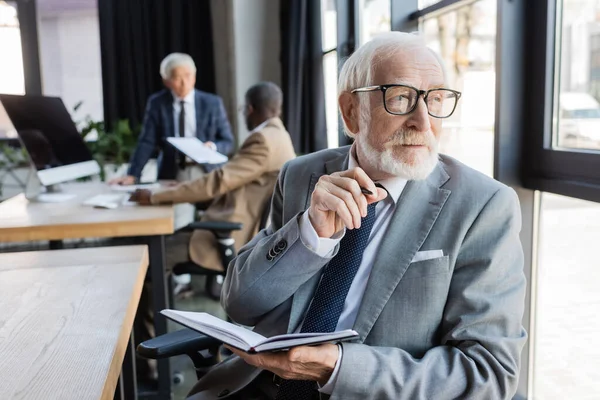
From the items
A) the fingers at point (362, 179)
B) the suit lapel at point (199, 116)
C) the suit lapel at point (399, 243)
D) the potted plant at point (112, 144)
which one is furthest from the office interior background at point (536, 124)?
the potted plant at point (112, 144)

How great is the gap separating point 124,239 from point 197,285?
0.90 meters

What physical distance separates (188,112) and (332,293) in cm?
306

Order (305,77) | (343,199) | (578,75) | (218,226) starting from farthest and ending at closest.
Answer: (305,77), (218,226), (578,75), (343,199)

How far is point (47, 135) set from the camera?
2.72 m

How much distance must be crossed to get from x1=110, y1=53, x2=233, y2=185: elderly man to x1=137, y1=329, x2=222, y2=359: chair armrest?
102 inches

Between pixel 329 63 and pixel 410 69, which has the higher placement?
pixel 329 63

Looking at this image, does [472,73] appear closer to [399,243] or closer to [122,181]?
[399,243]

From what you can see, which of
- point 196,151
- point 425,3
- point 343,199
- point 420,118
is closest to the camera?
point 343,199

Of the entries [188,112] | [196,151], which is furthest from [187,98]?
[196,151]

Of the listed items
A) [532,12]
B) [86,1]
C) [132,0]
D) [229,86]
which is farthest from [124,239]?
[86,1]

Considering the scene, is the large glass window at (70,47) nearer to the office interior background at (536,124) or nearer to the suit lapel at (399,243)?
the office interior background at (536,124)

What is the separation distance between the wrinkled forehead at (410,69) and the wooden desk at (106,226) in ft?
4.08

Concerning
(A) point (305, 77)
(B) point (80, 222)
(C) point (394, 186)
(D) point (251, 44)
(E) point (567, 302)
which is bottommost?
(E) point (567, 302)

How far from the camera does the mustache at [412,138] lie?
1.17 meters
